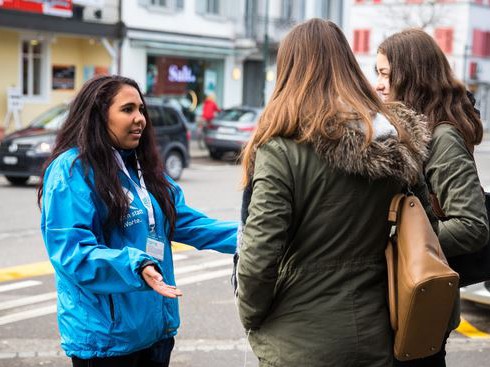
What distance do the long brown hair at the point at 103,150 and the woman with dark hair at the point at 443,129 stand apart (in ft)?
3.31

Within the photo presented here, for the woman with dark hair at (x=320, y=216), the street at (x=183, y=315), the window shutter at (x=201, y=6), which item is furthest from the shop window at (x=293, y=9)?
the woman with dark hair at (x=320, y=216)

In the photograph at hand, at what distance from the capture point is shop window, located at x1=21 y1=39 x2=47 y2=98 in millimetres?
25578

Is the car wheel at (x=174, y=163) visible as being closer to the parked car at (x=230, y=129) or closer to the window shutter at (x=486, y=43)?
the parked car at (x=230, y=129)

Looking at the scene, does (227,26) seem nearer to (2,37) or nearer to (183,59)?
(183,59)

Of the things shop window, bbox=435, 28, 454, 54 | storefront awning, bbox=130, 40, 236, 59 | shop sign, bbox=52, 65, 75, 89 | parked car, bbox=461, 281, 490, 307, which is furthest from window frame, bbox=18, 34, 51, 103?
shop window, bbox=435, 28, 454, 54

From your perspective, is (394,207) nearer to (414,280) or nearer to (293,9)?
(414,280)

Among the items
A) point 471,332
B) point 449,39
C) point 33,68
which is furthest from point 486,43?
point 471,332

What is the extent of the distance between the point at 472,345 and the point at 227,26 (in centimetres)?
2724

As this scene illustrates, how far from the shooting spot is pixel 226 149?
2411 centimetres

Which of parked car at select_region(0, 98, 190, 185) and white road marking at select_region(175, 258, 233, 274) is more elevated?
parked car at select_region(0, 98, 190, 185)

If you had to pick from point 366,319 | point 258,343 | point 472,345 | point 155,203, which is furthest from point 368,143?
point 472,345

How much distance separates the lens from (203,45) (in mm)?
30906

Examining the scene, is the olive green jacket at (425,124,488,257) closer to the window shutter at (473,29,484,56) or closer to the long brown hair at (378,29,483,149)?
the long brown hair at (378,29,483,149)

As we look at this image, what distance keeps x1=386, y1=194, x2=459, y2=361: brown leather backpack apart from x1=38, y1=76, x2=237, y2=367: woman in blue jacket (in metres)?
0.73
